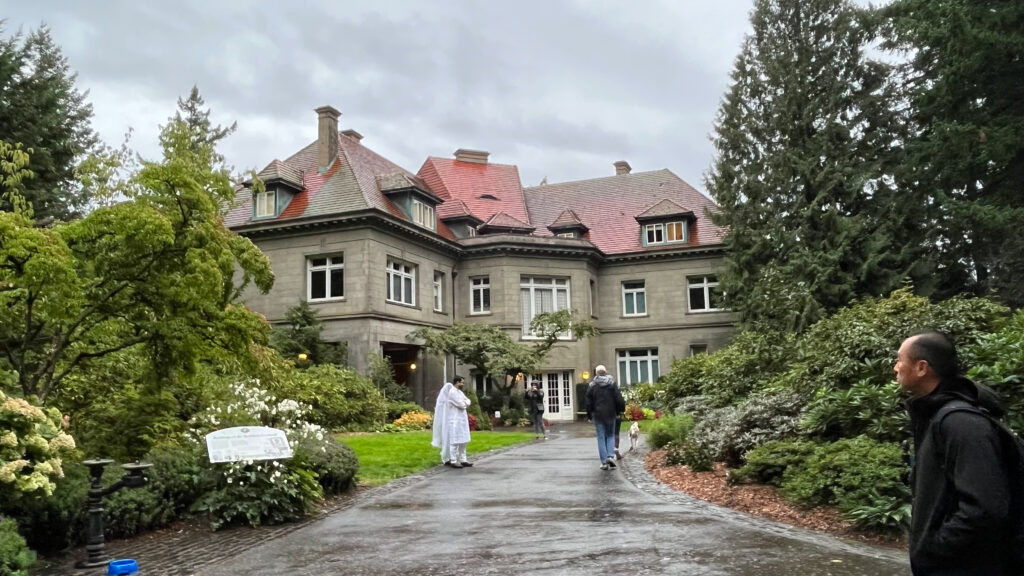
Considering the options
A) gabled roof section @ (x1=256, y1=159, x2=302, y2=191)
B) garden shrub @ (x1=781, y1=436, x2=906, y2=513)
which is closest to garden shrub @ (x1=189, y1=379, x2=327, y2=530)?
garden shrub @ (x1=781, y1=436, x2=906, y2=513)

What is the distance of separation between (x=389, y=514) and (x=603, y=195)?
31.3 metres

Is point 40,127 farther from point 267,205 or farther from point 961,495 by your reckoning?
point 961,495

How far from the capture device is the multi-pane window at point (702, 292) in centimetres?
3438

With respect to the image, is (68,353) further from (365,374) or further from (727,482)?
(365,374)

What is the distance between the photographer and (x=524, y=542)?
719 cm

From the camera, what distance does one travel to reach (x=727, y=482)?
33.3 ft

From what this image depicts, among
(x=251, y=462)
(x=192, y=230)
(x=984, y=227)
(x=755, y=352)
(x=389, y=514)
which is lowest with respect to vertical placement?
(x=389, y=514)

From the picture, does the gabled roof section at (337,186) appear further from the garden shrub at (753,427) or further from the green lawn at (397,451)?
the garden shrub at (753,427)

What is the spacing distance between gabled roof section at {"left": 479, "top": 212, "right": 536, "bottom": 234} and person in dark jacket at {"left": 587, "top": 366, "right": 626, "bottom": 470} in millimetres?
21063

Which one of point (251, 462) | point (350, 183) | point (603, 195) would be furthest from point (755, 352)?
point (603, 195)

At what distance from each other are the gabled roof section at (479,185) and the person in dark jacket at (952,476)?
3261 centimetres

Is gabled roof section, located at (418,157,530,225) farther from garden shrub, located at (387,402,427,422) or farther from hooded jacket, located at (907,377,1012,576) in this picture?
hooded jacket, located at (907,377,1012,576)

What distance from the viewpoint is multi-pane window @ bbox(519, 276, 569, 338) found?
32.6 meters

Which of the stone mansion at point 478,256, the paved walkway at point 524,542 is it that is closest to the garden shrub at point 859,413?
the paved walkway at point 524,542
